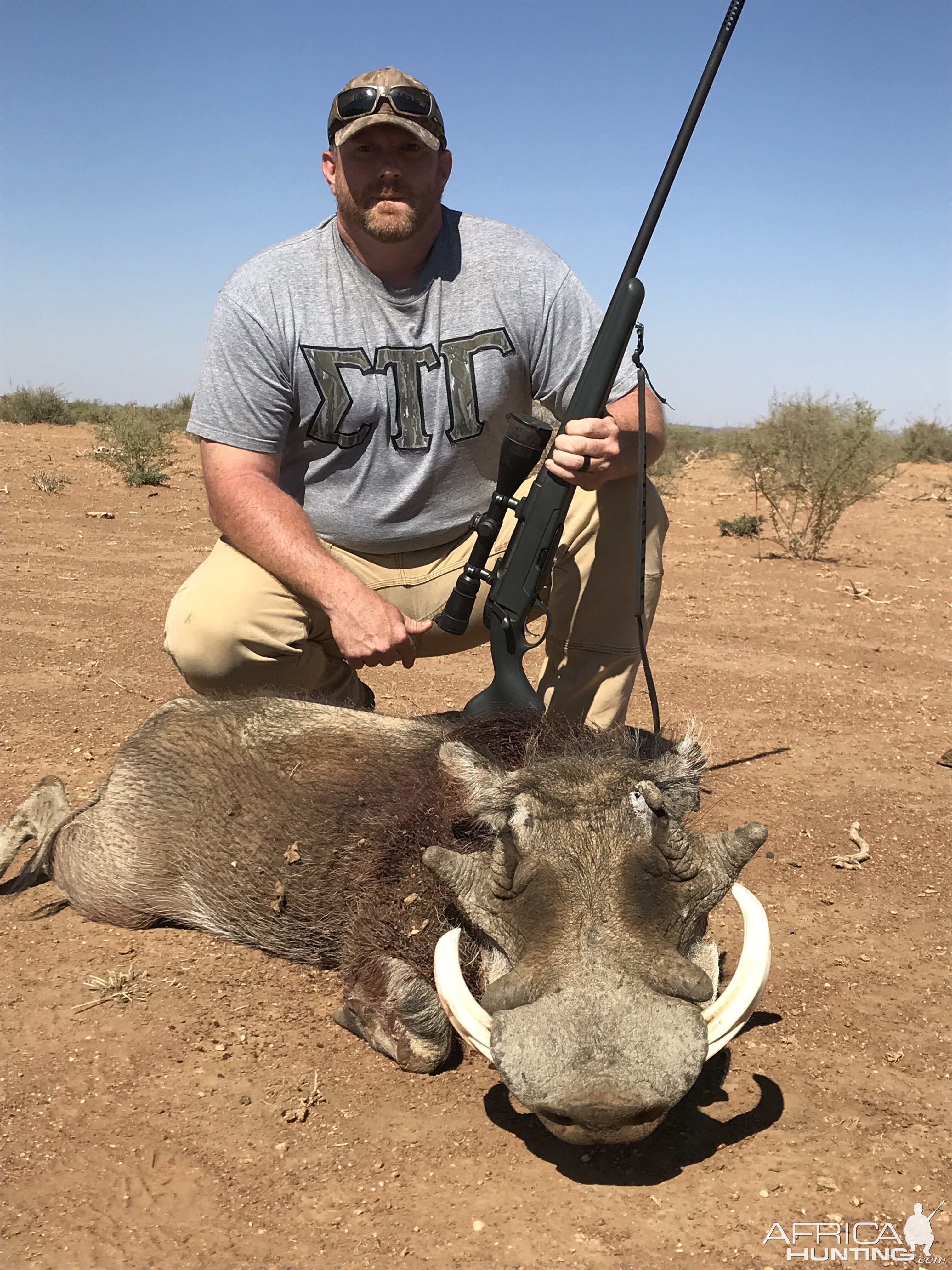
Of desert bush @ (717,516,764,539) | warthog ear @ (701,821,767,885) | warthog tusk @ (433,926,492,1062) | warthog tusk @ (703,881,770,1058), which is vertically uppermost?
desert bush @ (717,516,764,539)

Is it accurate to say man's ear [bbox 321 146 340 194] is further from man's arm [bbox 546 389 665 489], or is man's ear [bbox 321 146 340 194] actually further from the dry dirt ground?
the dry dirt ground

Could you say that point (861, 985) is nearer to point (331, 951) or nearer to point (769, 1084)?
point (769, 1084)

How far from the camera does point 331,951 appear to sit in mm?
2896

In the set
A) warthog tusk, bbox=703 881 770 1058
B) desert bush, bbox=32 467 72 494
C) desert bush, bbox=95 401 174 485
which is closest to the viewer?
warthog tusk, bbox=703 881 770 1058

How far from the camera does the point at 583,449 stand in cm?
322

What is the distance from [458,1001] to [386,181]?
9.33 ft

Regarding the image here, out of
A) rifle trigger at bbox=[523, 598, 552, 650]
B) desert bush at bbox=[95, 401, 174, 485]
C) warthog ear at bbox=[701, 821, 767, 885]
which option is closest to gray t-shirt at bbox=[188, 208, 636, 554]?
rifle trigger at bbox=[523, 598, 552, 650]

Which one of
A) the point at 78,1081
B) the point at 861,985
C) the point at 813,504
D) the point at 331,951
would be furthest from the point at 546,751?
the point at 813,504

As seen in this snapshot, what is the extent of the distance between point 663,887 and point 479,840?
0.50m

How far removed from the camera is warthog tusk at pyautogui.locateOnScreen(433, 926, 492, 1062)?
2.01m

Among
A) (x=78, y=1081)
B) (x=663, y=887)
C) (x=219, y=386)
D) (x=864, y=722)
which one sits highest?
(x=219, y=386)

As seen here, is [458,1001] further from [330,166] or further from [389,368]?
[330,166]

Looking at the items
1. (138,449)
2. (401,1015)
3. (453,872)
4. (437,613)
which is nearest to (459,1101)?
(401,1015)

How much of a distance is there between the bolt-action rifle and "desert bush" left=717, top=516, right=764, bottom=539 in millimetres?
8247
